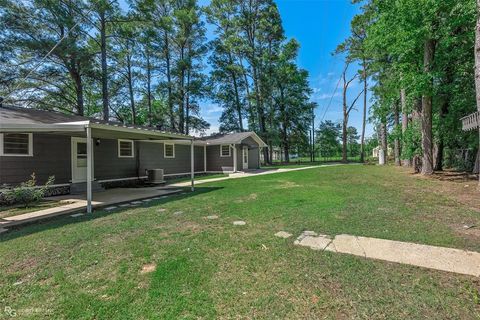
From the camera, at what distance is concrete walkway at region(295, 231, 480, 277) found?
106 inches

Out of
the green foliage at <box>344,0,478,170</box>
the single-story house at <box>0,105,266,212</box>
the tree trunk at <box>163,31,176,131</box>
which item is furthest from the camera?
the tree trunk at <box>163,31,176,131</box>

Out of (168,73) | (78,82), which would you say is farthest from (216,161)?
(168,73)

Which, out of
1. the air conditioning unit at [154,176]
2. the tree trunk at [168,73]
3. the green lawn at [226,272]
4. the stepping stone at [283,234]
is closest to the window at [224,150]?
the air conditioning unit at [154,176]

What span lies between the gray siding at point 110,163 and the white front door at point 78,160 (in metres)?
0.39

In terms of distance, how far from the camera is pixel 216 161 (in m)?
17.6

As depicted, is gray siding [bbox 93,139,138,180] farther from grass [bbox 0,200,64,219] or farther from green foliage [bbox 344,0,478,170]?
green foliage [bbox 344,0,478,170]

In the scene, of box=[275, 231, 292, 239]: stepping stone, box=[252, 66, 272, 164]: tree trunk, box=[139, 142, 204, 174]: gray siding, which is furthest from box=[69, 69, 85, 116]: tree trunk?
box=[275, 231, 292, 239]: stepping stone

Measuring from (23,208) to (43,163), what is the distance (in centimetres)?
233

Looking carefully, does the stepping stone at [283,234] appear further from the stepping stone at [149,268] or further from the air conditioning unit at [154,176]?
the air conditioning unit at [154,176]

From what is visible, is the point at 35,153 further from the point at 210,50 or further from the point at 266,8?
the point at 266,8

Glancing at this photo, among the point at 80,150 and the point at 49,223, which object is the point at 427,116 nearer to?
the point at 49,223

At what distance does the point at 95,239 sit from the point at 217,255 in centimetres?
211

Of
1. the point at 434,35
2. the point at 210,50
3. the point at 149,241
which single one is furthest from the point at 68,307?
the point at 210,50

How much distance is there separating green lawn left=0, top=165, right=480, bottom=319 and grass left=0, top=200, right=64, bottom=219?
5.40 ft
